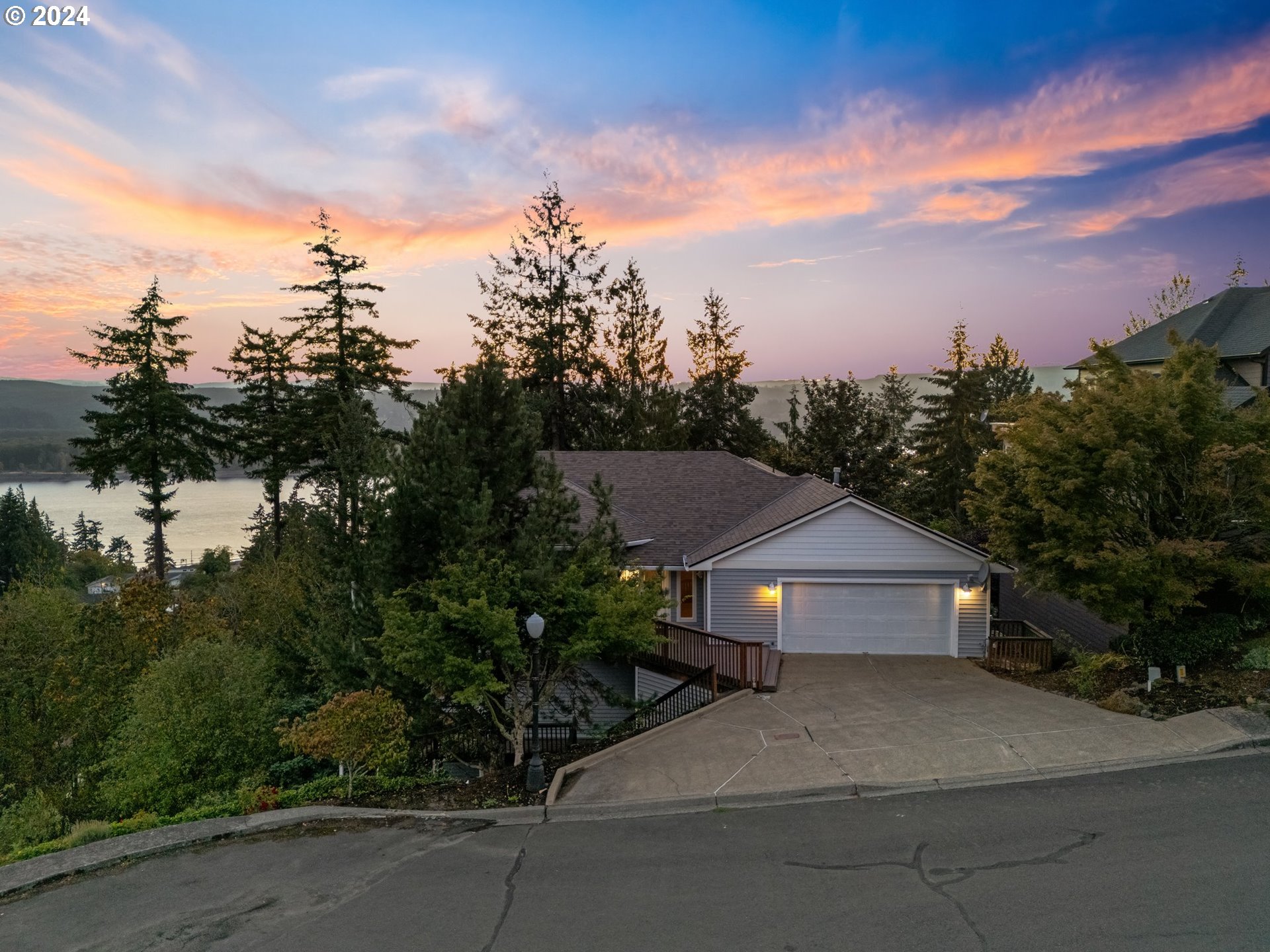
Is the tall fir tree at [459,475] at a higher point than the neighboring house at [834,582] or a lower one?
higher

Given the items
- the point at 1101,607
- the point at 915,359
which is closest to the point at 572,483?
the point at 1101,607

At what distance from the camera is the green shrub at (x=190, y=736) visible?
1397cm

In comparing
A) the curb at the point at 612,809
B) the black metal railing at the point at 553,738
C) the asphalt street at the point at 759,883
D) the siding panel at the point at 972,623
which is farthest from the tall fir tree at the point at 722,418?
the asphalt street at the point at 759,883

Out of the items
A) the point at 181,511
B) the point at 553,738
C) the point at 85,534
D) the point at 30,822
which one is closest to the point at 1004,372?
the point at 553,738

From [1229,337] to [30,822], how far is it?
37.5m

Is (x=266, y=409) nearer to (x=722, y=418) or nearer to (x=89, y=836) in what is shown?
(x=722, y=418)

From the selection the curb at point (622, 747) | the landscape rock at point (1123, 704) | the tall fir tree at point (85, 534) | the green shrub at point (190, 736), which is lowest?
the tall fir tree at point (85, 534)

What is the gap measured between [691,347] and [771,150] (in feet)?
105

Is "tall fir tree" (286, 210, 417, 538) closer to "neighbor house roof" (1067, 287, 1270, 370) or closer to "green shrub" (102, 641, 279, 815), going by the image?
"green shrub" (102, 641, 279, 815)

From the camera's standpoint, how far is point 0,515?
6022cm

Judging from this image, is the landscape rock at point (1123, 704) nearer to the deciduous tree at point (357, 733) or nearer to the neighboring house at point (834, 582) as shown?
the neighboring house at point (834, 582)

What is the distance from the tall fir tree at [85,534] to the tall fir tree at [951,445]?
116936 millimetres

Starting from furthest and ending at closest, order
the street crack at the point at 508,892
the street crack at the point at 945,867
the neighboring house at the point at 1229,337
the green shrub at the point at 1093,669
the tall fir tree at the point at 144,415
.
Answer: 1. the tall fir tree at the point at 144,415
2. the neighboring house at the point at 1229,337
3. the green shrub at the point at 1093,669
4. the street crack at the point at 945,867
5. the street crack at the point at 508,892

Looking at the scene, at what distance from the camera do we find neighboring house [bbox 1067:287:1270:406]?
74.2ft
